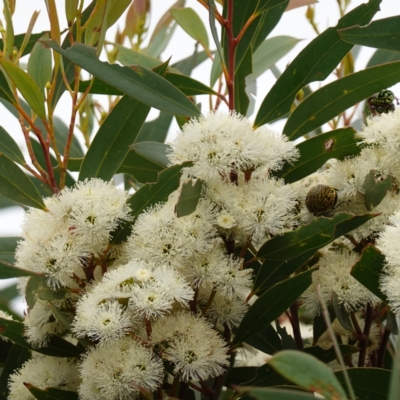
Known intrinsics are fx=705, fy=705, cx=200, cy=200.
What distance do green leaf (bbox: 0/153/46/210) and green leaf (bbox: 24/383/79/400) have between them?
27 cm

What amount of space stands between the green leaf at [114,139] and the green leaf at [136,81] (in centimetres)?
6

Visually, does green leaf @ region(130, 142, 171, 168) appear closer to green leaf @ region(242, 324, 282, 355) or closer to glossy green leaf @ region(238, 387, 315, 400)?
green leaf @ region(242, 324, 282, 355)

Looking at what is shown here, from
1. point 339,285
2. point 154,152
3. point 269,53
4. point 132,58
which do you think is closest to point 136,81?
point 154,152

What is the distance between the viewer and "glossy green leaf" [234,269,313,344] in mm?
991

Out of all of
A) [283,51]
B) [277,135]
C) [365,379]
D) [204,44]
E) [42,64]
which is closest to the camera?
[365,379]

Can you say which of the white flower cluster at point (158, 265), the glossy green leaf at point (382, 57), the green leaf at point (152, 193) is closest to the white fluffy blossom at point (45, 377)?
the white flower cluster at point (158, 265)

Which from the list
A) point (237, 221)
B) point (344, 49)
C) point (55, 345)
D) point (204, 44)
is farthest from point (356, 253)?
point (204, 44)

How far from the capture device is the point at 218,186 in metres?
0.99

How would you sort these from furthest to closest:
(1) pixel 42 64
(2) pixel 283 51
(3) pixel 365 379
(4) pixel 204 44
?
1. (2) pixel 283 51
2. (4) pixel 204 44
3. (1) pixel 42 64
4. (3) pixel 365 379

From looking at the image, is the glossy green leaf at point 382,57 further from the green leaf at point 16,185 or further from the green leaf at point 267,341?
the green leaf at point 16,185

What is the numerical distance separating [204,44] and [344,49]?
0.40m

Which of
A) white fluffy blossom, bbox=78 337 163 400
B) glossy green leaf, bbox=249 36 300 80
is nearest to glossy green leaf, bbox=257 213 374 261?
white fluffy blossom, bbox=78 337 163 400

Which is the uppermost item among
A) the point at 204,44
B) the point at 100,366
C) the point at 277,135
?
the point at 204,44

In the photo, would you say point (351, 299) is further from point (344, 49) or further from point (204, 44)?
point (204, 44)
